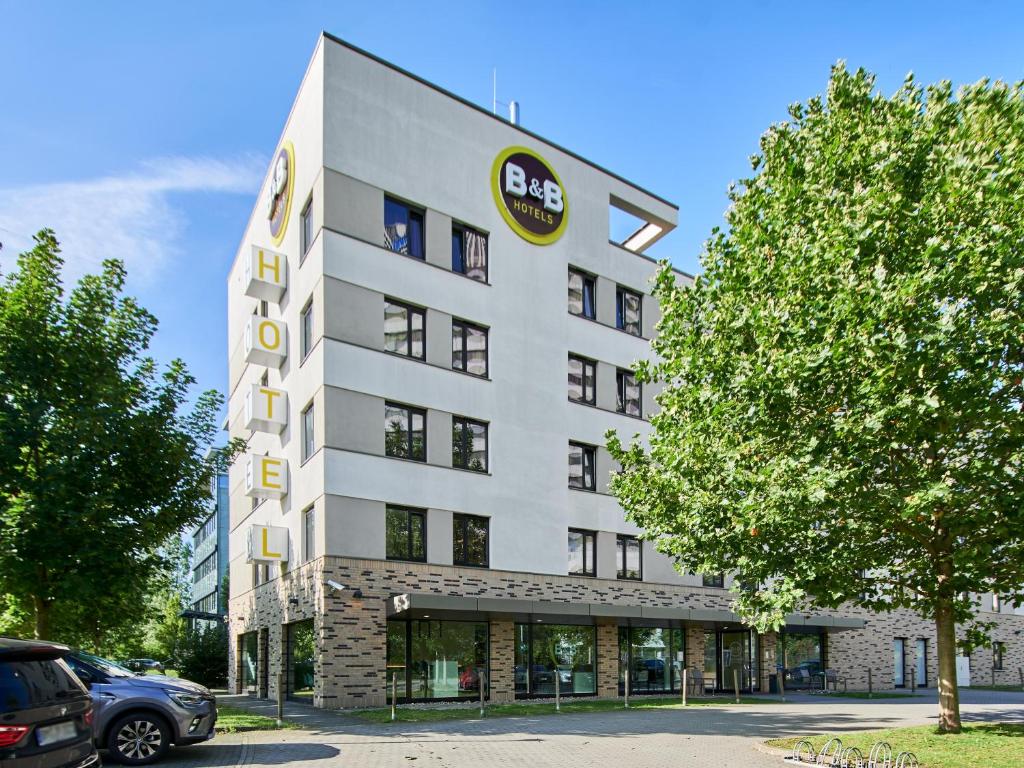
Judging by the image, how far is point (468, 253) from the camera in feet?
83.8

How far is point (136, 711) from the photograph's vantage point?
1152 cm

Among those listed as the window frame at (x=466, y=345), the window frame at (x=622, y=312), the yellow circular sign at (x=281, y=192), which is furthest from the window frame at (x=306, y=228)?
the window frame at (x=622, y=312)

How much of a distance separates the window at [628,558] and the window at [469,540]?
5.52 metres

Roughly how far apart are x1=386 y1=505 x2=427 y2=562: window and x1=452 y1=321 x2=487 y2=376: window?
14.6 feet

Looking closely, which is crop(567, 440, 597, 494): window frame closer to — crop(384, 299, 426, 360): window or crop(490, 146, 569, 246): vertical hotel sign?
crop(384, 299, 426, 360): window

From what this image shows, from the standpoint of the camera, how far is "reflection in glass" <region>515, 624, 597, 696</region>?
2453 cm

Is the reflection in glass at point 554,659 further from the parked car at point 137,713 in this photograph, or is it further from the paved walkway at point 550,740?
the parked car at point 137,713

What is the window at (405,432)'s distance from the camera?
2284cm

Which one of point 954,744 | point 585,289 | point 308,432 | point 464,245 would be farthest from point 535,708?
point 585,289

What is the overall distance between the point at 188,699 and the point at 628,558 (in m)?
18.1

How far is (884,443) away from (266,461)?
1781 cm

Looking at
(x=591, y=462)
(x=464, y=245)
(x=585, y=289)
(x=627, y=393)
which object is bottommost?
(x=591, y=462)

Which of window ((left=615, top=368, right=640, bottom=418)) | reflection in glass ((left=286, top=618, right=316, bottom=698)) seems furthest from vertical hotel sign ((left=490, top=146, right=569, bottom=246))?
reflection in glass ((left=286, top=618, right=316, bottom=698))

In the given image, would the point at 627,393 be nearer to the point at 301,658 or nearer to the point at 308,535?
the point at 308,535
